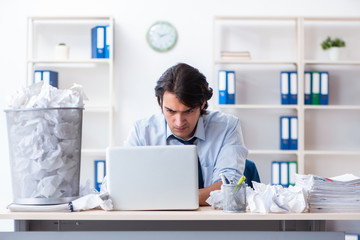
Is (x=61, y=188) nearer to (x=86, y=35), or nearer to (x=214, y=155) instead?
(x=214, y=155)

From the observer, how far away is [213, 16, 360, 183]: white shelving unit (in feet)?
14.4

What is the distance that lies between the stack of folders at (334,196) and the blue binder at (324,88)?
8.62ft

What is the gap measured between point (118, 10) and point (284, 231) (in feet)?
10.4

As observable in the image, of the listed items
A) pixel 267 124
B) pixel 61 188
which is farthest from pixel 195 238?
pixel 267 124

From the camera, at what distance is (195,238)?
5.23ft

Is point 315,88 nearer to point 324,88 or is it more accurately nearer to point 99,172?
point 324,88

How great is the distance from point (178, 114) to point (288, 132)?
2.12m

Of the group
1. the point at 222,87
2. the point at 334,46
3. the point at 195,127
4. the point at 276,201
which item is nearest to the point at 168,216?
the point at 276,201

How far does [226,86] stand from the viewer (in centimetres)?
417

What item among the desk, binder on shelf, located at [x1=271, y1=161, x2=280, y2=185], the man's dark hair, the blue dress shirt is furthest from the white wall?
the desk

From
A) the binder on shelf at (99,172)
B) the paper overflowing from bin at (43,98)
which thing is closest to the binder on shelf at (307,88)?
the binder on shelf at (99,172)

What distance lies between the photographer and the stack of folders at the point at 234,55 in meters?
4.18

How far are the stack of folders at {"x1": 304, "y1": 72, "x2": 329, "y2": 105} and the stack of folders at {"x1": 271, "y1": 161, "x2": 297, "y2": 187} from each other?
52 centimetres

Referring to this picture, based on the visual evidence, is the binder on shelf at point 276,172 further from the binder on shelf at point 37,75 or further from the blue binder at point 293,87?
the binder on shelf at point 37,75
